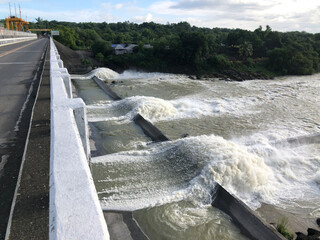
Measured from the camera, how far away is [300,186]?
27.6 ft

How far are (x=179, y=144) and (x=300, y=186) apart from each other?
427 cm

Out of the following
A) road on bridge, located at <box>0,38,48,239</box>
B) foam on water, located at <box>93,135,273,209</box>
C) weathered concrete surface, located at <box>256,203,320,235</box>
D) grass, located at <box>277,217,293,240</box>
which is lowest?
weathered concrete surface, located at <box>256,203,320,235</box>

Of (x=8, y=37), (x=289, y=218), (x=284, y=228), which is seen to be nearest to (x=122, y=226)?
(x=284, y=228)

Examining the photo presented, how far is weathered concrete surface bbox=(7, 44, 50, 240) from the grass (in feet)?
18.5

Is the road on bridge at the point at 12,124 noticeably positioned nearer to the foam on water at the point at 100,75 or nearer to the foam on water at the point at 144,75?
the foam on water at the point at 100,75

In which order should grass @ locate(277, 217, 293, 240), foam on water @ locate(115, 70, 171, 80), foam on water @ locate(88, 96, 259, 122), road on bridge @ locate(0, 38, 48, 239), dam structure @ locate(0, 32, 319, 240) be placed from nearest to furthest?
dam structure @ locate(0, 32, 319, 240), road on bridge @ locate(0, 38, 48, 239), grass @ locate(277, 217, 293, 240), foam on water @ locate(88, 96, 259, 122), foam on water @ locate(115, 70, 171, 80)

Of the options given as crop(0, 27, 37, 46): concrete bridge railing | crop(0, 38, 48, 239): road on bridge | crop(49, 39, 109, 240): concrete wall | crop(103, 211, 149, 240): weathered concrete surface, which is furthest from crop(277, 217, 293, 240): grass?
crop(0, 27, 37, 46): concrete bridge railing

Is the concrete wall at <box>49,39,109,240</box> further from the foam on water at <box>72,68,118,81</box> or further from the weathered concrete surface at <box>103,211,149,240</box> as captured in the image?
the foam on water at <box>72,68,118,81</box>

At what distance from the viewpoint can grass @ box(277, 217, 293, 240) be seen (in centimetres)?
600

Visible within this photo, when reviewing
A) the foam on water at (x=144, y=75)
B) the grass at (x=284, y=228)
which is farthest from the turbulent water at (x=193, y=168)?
the foam on water at (x=144, y=75)

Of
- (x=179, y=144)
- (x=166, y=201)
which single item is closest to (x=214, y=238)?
(x=166, y=201)

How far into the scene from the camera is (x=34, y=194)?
2.61 meters

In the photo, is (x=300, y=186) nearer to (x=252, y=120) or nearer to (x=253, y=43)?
(x=252, y=120)

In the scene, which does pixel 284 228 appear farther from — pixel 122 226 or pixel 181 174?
pixel 122 226
